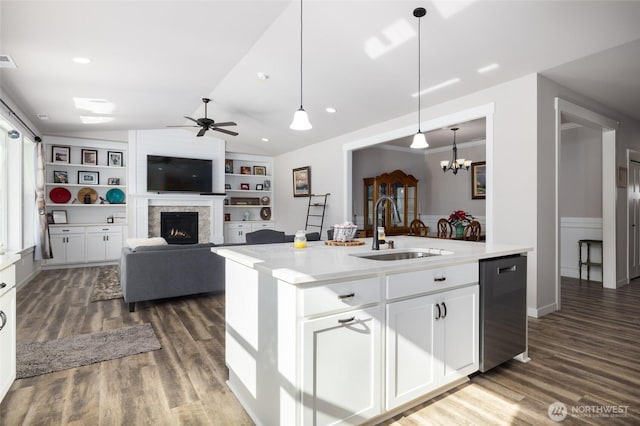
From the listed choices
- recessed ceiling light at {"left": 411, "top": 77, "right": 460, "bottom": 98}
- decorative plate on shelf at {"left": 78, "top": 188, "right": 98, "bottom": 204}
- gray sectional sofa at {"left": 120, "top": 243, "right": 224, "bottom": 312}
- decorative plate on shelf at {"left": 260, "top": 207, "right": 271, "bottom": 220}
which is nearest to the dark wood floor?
gray sectional sofa at {"left": 120, "top": 243, "right": 224, "bottom": 312}

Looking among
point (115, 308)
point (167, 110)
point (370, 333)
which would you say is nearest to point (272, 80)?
point (167, 110)

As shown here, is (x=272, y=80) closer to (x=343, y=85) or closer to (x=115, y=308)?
(x=343, y=85)

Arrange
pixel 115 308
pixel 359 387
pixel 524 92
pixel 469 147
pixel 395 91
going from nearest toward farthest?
pixel 359 387, pixel 524 92, pixel 115 308, pixel 395 91, pixel 469 147

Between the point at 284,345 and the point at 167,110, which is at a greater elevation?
the point at 167,110

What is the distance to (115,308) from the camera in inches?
157

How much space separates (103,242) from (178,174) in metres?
1.99

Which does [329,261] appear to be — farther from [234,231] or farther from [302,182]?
[234,231]

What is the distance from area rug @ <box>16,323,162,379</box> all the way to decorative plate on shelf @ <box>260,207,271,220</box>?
5947 mm

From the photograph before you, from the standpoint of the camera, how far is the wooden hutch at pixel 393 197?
6.88m

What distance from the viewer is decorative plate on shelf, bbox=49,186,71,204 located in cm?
670

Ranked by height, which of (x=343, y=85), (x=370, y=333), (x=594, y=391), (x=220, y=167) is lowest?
(x=594, y=391)

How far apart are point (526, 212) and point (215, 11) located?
3.56 meters

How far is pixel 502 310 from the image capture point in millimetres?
2318

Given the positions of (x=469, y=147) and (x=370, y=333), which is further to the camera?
(x=469, y=147)
